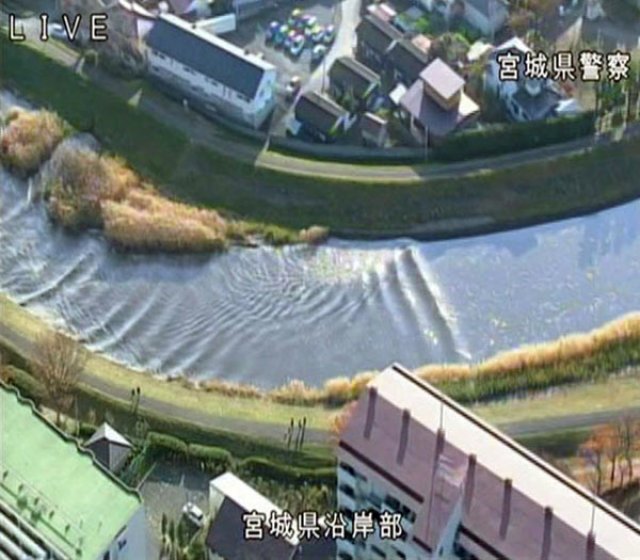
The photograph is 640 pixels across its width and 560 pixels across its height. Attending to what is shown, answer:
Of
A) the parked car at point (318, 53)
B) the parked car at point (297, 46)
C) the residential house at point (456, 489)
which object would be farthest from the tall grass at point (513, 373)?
the parked car at point (297, 46)

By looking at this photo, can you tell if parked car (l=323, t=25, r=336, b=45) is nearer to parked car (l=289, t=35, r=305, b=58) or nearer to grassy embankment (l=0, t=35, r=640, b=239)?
parked car (l=289, t=35, r=305, b=58)

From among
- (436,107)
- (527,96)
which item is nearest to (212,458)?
(436,107)

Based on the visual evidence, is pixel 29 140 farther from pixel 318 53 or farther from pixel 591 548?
pixel 591 548

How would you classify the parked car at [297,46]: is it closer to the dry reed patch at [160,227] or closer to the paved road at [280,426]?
the dry reed patch at [160,227]

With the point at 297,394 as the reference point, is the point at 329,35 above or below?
above

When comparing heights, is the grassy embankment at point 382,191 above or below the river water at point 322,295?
above
